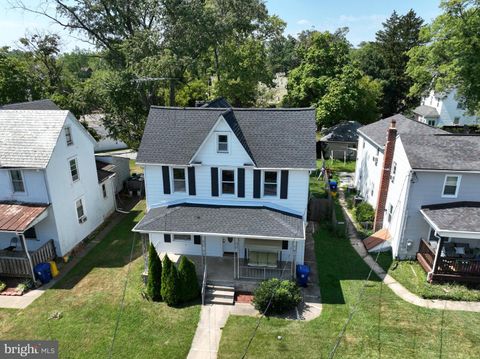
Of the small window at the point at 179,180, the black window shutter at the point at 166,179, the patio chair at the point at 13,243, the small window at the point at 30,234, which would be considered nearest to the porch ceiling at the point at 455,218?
the small window at the point at 179,180

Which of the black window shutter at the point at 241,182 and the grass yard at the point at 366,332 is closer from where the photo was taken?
the grass yard at the point at 366,332

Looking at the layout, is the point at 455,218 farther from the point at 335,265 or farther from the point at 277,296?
the point at 277,296

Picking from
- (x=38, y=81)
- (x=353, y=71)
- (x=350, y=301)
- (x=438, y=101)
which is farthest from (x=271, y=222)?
(x=438, y=101)

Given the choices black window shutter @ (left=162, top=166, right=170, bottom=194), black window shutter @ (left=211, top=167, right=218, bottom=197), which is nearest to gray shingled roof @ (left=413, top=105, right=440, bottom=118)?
black window shutter @ (left=211, top=167, right=218, bottom=197)

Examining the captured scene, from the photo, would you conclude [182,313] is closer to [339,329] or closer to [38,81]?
[339,329]

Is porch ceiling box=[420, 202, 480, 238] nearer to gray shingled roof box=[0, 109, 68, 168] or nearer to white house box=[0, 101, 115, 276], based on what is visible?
white house box=[0, 101, 115, 276]

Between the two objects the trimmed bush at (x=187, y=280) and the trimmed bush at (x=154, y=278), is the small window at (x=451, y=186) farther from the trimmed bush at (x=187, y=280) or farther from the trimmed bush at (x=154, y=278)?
the trimmed bush at (x=154, y=278)
